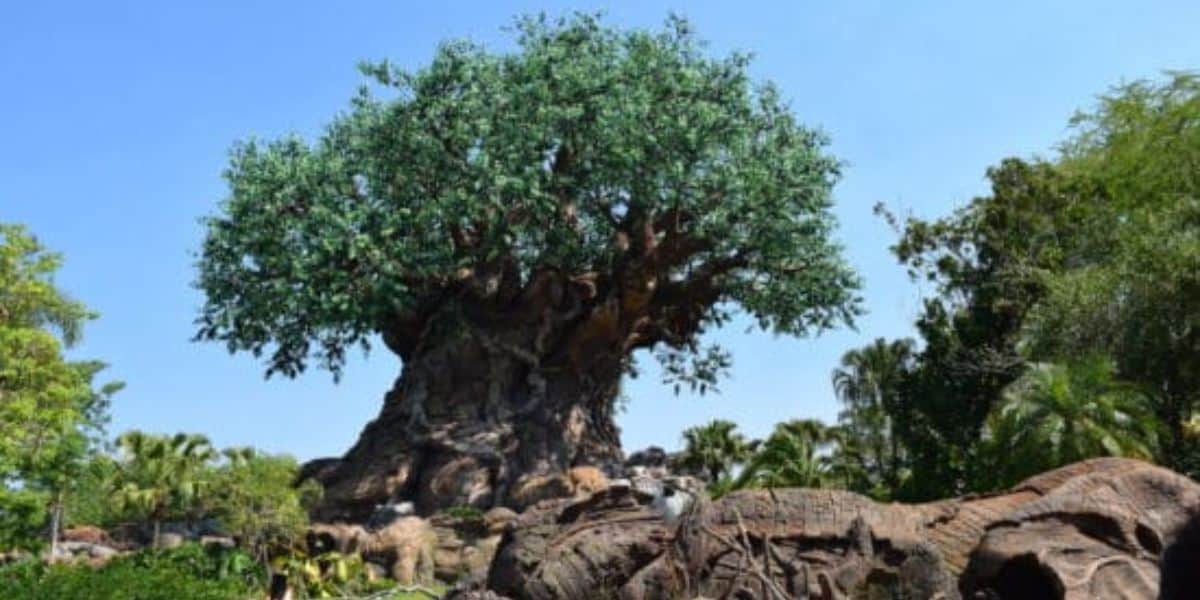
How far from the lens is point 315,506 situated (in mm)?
37250

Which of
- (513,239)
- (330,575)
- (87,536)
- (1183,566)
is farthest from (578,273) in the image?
(1183,566)

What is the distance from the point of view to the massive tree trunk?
36938 mm

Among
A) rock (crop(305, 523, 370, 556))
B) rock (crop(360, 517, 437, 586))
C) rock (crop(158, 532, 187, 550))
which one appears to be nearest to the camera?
rock (crop(360, 517, 437, 586))

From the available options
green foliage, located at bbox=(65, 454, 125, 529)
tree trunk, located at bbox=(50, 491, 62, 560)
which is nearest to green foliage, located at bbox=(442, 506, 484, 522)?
tree trunk, located at bbox=(50, 491, 62, 560)

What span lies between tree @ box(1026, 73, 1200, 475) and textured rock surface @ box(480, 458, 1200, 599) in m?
16.7

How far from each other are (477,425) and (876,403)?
15.0 metres

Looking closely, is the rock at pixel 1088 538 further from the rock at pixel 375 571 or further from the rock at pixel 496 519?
the rock at pixel 496 519

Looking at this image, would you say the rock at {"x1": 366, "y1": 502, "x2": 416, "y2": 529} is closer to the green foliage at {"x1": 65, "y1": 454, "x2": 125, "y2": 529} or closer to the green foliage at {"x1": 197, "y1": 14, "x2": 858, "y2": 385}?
the green foliage at {"x1": 197, "y1": 14, "x2": 858, "y2": 385}

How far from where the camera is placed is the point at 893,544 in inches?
466

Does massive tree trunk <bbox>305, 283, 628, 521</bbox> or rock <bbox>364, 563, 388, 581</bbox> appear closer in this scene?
rock <bbox>364, 563, 388, 581</bbox>

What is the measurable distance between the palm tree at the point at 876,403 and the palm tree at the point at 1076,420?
29.8 ft

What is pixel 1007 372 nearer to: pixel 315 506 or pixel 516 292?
pixel 516 292

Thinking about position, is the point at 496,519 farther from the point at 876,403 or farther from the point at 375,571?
the point at 876,403

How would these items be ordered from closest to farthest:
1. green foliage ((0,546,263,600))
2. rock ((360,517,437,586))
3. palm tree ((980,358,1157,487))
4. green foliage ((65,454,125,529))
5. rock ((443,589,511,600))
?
rock ((443,589,511,600))
green foliage ((0,546,263,600))
palm tree ((980,358,1157,487))
rock ((360,517,437,586))
green foliage ((65,454,125,529))
